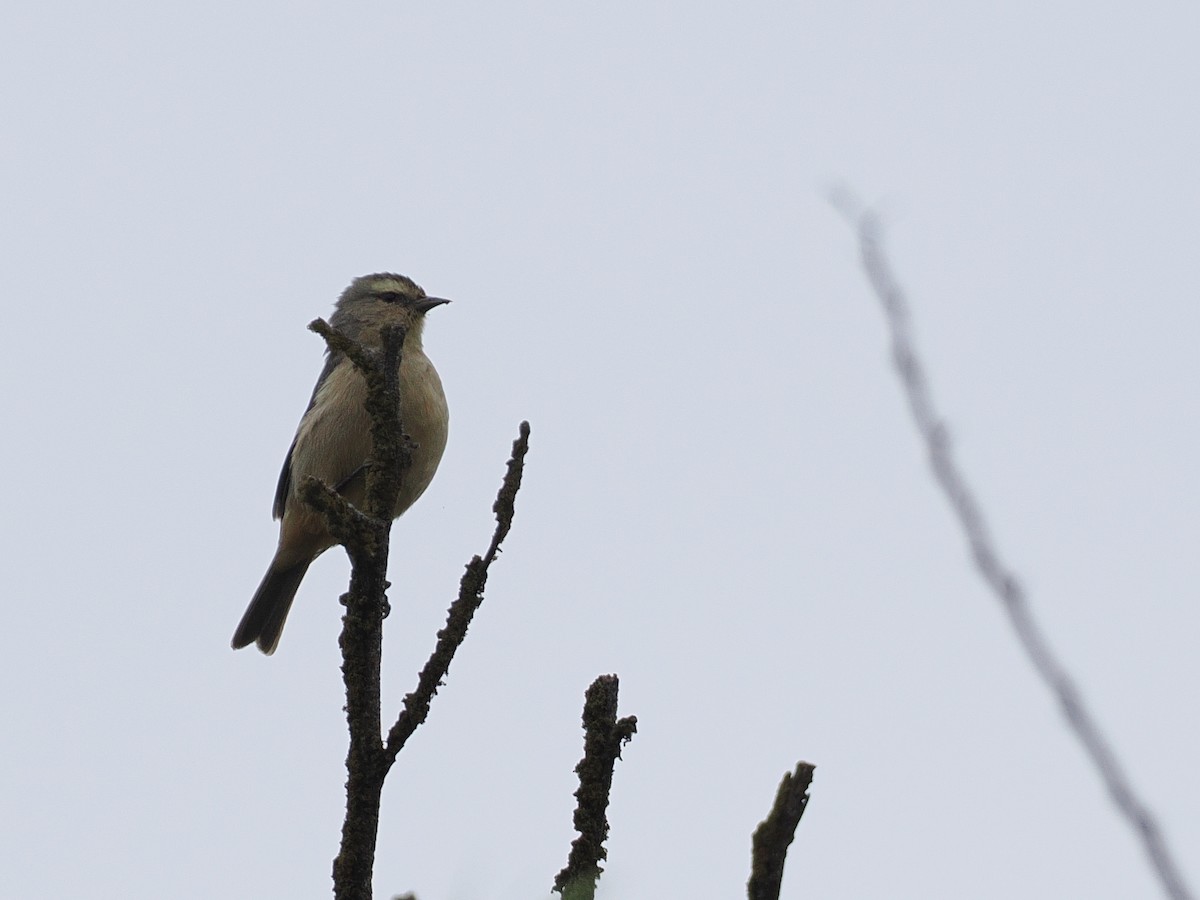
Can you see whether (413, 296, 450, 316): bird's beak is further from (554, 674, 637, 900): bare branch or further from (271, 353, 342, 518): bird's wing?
(554, 674, 637, 900): bare branch

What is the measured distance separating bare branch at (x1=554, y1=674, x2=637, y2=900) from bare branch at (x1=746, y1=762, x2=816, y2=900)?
723mm

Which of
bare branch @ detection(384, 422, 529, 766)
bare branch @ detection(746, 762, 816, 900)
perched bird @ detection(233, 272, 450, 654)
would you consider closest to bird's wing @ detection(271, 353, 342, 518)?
perched bird @ detection(233, 272, 450, 654)

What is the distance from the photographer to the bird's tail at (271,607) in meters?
8.38

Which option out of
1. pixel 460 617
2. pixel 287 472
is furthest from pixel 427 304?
pixel 460 617

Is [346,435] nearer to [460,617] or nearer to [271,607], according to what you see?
[271,607]

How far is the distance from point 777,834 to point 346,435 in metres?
5.41

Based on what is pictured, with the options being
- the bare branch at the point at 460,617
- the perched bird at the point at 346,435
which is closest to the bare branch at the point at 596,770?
the bare branch at the point at 460,617

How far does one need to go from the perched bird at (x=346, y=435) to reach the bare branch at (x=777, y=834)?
441 cm

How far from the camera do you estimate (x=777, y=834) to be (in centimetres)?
222

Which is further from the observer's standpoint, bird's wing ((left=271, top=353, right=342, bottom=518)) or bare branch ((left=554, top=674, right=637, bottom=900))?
bird's wing ((left=271, top=353, right=342, bottom=518))

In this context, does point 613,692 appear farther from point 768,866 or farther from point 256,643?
point 256,643

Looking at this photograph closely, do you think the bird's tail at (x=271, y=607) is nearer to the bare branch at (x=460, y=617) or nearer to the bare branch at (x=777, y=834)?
the bare branch at (x=460, y=617)

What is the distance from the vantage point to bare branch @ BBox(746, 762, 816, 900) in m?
2.21

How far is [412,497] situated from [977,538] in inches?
221
